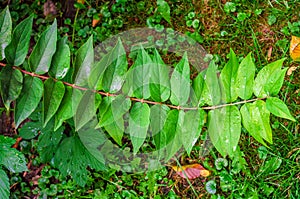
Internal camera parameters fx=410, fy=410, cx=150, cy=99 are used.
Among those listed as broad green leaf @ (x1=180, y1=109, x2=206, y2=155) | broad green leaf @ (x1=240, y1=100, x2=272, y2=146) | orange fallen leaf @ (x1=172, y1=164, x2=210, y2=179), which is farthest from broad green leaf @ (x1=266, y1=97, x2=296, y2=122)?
orange fallen leaf @ (x1=172, y1=164, x2=210, y2=179)

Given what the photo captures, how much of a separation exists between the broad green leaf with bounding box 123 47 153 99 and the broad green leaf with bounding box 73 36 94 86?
0.53 feet

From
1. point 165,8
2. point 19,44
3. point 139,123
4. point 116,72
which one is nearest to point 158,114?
point 139,123

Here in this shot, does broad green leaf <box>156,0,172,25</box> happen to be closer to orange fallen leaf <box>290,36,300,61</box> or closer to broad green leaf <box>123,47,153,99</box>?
orange fallen leaf <box>290,36,300,61</box>

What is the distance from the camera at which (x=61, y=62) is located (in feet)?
5.45

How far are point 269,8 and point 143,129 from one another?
4.41ft

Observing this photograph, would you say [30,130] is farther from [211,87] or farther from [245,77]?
[245,77]

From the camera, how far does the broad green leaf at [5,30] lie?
1646 mm

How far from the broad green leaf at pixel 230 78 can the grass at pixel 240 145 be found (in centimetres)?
85

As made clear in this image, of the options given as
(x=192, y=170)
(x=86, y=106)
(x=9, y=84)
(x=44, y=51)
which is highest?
(x=44, y=51)

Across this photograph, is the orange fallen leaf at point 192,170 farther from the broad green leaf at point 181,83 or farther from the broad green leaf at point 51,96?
the broad green leaf at point 51,96

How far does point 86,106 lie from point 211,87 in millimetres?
508

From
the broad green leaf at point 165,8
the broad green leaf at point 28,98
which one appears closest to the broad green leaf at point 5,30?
the broad green leaf at point 28,98

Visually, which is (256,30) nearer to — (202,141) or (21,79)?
(202,141)

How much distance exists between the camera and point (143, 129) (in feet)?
5.34
